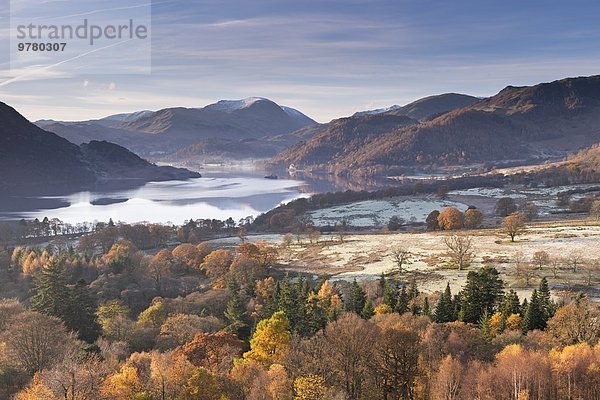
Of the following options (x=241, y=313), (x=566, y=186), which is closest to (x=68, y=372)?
(x=241, y=313)

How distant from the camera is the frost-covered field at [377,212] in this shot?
504ft

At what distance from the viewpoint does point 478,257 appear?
268 ft

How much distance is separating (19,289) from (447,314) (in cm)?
6162

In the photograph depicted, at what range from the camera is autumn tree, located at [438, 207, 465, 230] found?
394ft

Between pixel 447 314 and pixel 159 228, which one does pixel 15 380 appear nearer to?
pixel 447 314

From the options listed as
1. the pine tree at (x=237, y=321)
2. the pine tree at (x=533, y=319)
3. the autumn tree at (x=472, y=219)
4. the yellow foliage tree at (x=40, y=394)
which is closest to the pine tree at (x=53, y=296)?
the pine tree at (x=237, y=321)

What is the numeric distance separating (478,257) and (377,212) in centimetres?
8554

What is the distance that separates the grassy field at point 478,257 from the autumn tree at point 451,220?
10.2 meters

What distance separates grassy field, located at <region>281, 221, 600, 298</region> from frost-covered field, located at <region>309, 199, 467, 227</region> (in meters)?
35.2

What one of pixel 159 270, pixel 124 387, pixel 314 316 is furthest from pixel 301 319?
pixel 159 270

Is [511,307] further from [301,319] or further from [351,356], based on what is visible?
[351,356]

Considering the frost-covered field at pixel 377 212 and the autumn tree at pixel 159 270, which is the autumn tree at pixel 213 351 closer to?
the autumn tree at pixel 159 270

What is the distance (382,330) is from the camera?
35969 millimetres

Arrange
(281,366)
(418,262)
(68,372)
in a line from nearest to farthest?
(68,372) < (281,366) < (418,262)
